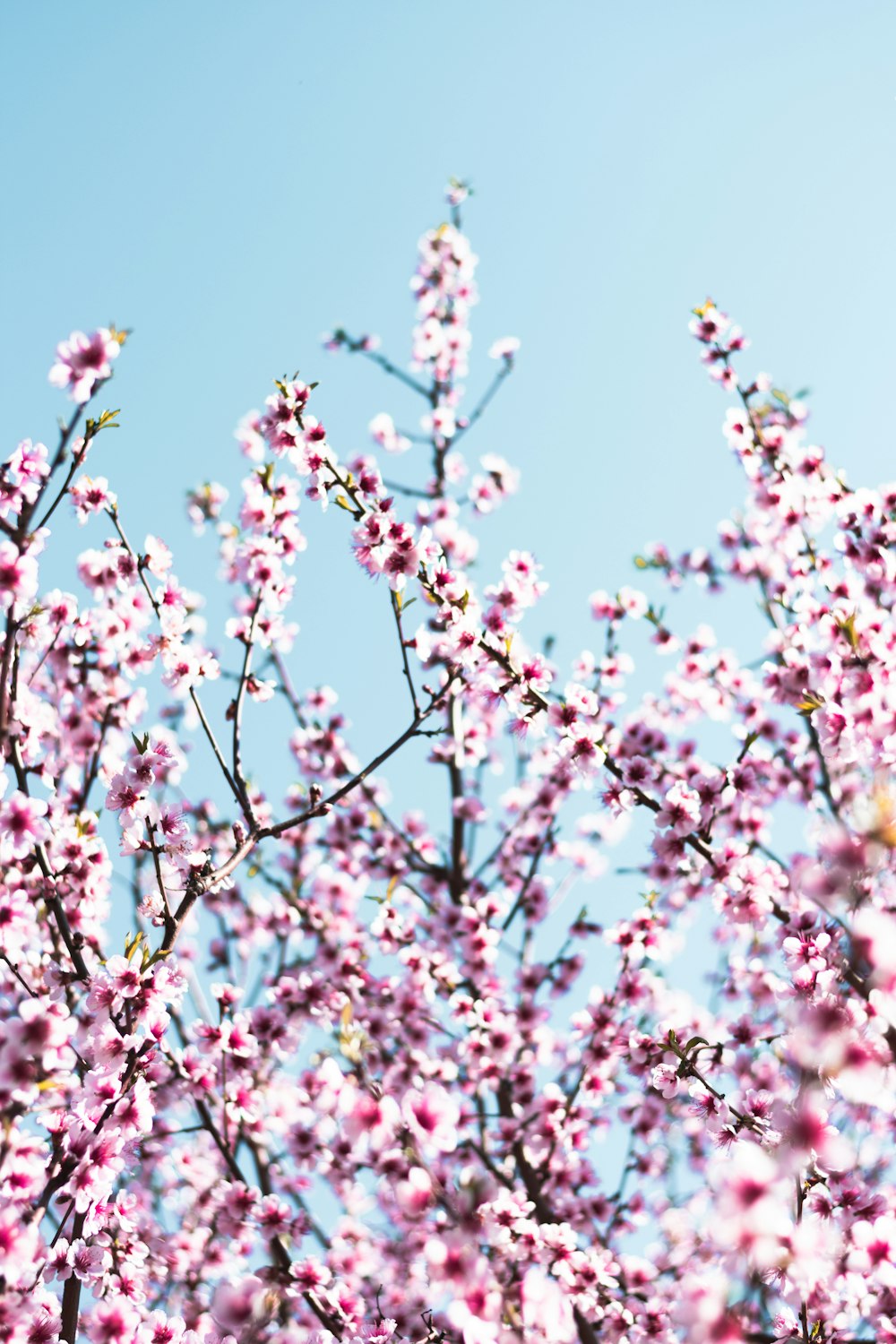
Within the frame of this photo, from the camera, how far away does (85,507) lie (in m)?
5.39

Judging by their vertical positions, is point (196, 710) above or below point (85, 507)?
below

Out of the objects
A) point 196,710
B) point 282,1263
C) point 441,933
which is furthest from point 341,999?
point 196,710

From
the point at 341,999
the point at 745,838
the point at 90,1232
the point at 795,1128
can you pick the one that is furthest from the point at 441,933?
the point at 795,1128

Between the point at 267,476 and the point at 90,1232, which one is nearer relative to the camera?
the point at 90,1232

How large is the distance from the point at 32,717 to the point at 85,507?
53.3 inches

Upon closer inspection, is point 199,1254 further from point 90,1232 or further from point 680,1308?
point 680,1308

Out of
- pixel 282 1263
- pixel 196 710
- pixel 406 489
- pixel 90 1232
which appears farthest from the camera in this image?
pixel 406 489

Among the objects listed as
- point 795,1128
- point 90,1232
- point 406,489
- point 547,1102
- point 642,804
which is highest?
point 406,489

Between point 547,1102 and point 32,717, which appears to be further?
point 547,1102

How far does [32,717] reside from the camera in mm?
5102

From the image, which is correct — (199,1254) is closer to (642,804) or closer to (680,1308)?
(642,804)

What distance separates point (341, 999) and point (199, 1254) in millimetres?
2386

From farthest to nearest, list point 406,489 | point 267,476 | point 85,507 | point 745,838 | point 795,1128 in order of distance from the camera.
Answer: point 406,489 < point 745,838 < point 267,476 < point 85,507 < point 795,1128

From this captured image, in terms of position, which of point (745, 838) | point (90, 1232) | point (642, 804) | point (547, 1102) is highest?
point (745, 838)
